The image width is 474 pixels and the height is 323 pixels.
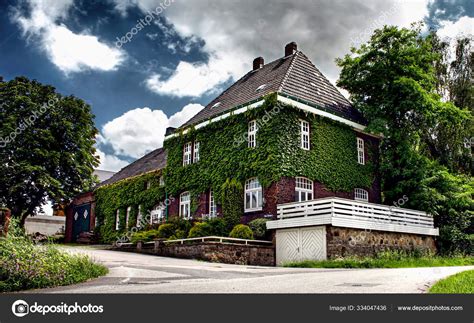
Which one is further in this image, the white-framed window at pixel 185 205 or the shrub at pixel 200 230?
the white-framed window at pixel 185 205

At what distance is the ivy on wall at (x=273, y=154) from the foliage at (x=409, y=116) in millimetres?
1655

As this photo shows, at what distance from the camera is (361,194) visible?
24047 mm

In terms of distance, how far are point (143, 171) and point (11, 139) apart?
47.9 ft

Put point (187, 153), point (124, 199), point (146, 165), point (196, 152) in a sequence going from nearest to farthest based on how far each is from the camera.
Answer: point (196, 152) → point (187, 153) → point (124, 199) → point (146, 165)

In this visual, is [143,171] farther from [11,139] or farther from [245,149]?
[11,139]

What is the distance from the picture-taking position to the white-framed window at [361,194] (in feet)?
78.0

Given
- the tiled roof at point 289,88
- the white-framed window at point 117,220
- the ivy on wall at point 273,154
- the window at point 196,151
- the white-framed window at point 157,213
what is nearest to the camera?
the ivy on wall at point 273,154

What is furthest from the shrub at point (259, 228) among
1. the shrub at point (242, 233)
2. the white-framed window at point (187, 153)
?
the white-framed window at point (187, 153)

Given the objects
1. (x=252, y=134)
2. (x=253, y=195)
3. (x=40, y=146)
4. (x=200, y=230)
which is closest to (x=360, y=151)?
(x=252, y=134)

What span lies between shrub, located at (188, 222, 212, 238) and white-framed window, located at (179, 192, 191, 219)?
450 centimetres

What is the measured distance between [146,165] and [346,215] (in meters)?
17.5

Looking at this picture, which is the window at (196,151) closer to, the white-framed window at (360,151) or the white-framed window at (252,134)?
the white-framed window at (252,134)

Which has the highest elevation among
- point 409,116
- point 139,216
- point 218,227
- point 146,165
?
point 409,116

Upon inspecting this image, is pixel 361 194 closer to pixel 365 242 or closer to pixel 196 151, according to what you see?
pixel 365 242
